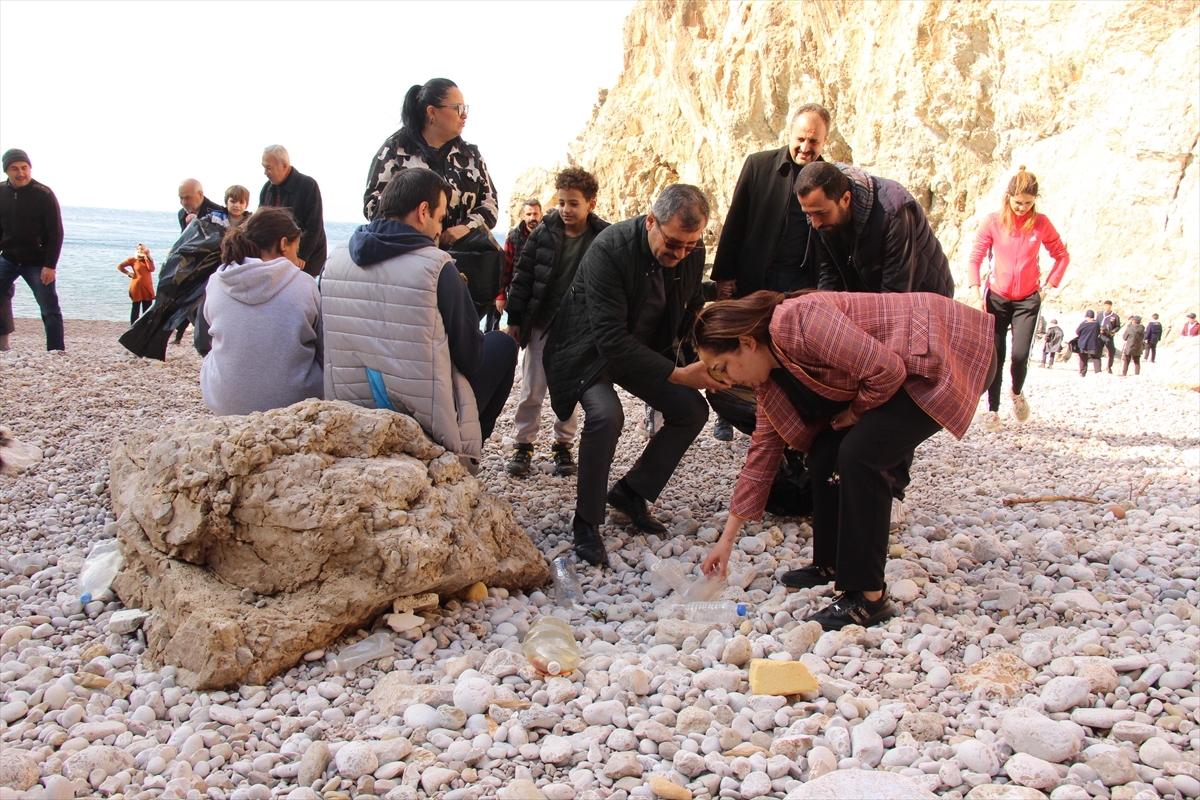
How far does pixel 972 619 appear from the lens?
2951 mm

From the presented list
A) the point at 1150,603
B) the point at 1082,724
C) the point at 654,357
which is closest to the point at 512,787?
the point at 1082,724

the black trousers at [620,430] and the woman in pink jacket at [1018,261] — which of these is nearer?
the black trousers at [620,430]

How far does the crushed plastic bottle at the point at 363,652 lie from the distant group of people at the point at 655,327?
881 millimetres

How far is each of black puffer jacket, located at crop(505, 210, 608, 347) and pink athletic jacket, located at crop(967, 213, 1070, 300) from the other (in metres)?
3.34

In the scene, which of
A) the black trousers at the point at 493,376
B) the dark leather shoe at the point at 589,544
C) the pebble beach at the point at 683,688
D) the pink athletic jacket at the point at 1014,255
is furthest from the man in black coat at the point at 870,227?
the pink athletic jacket at the point at 1014,255

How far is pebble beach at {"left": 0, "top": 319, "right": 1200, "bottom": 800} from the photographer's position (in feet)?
6.54

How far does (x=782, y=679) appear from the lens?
240 centimetres

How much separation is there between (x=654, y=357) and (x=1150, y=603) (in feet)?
7.21

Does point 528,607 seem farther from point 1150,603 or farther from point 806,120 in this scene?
point 806,120

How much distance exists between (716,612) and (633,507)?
96 centimetres

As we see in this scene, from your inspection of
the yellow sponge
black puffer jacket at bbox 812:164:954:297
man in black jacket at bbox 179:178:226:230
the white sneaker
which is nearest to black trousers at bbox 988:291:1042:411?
the white sneaker

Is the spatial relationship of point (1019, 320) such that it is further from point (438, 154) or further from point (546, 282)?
point (438, 154)

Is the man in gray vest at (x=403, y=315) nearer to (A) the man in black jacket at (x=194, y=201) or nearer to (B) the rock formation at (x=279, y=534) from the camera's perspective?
(B) the rock formation at (x=279, y=534)

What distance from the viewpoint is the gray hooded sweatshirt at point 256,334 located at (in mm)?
3252
